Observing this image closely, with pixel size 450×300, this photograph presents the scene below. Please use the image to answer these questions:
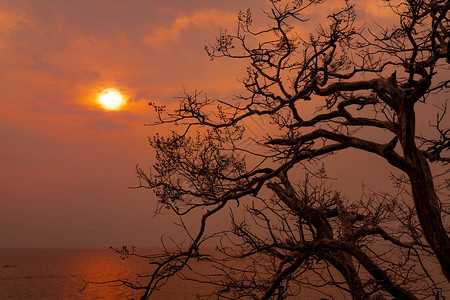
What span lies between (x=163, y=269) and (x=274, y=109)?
3.36m

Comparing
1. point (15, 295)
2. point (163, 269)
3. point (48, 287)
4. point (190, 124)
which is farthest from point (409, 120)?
point (48, 287)

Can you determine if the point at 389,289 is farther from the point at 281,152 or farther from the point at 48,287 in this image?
the point at 48,287

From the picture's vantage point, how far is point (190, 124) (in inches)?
312

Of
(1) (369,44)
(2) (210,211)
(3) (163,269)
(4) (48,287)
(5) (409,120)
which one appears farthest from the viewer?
(4) (48,287)

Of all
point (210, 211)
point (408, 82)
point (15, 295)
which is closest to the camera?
point (210, 211)

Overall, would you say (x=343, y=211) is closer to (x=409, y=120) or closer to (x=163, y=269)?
(x=409, y=120)

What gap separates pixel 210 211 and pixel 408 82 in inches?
180

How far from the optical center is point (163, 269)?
5898 mm

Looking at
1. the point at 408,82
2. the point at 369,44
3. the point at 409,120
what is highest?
the point at 369,44

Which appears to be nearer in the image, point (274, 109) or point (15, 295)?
point (274, 109)

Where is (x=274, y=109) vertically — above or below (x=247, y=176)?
above

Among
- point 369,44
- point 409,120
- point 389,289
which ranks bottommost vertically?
point 389,289

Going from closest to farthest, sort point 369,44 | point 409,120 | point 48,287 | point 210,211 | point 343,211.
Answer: point 409,120 < point 210,211 < point 369,44 < point 343,211 < point 48,287

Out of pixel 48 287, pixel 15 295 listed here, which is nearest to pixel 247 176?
pixel 15 295
